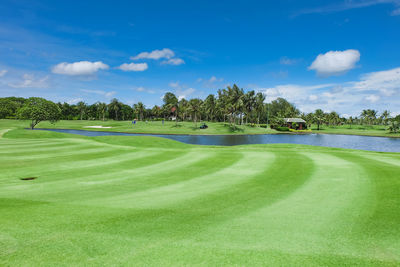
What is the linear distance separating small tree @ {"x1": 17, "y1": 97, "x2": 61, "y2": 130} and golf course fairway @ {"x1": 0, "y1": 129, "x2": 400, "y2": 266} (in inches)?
1934

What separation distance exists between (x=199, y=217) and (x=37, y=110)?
194 feet

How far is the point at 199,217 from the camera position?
572 centimetres

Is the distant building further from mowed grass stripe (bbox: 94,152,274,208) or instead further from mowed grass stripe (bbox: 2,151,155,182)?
mowed grass stripe (bbox: 2,151,155,182)

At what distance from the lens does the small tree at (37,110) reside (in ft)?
165

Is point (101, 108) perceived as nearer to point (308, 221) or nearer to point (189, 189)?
point (189, 189)

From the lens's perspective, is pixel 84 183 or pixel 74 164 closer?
pixel 84 183

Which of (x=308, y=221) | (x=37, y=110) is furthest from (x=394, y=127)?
(x=37, y=110)

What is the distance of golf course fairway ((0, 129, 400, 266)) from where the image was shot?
403cm

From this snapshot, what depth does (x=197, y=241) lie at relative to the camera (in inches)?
177

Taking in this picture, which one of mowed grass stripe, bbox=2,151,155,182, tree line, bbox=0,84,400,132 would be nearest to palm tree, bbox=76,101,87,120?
tree line, bbox=0,84,400,132

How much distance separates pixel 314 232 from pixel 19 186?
406 inches

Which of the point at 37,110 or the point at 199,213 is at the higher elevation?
the point at 37,110

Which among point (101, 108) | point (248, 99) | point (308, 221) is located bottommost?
point (308, 221)

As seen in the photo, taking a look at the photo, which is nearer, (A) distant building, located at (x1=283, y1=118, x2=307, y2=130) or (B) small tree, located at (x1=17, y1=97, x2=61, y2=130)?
(B) small tree, located at (x1=17, y1=97, x2=61, y2=130)
